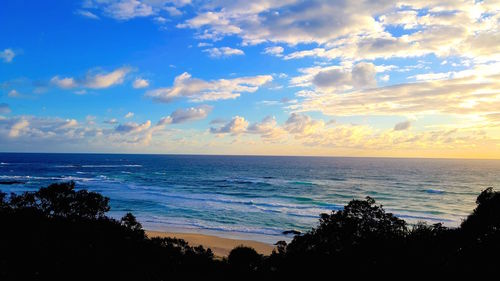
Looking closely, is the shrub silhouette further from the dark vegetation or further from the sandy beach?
the sandy beach

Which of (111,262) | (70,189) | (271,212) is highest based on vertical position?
(70,189)

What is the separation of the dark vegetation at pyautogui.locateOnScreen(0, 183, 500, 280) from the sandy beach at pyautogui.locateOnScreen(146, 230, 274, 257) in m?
11.5

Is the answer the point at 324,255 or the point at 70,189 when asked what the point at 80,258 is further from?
the point at 70,189

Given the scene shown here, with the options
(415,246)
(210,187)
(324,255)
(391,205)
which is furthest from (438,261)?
(210,187)

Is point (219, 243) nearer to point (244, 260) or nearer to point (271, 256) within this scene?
point (244, 260)

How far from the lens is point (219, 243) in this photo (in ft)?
104

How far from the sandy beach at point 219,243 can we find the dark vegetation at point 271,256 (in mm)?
11502

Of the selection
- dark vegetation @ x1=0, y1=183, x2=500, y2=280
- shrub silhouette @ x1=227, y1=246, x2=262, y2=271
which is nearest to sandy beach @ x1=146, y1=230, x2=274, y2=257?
shrub silhouette @ x1=227, y1=246, x2=262, y2=271

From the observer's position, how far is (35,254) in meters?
14.4

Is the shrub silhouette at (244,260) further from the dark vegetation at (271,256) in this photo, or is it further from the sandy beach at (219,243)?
the sandy beach at (219,243)

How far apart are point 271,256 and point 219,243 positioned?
1575 cm

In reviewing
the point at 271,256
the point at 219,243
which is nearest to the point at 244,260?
the point at 271,256

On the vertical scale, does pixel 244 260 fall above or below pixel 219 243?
above

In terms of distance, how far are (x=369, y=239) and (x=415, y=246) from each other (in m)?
1.93
